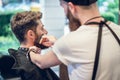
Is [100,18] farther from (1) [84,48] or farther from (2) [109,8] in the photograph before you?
(2) [109,8]

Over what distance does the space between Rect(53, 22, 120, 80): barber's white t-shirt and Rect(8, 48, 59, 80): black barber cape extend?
51 centimetres

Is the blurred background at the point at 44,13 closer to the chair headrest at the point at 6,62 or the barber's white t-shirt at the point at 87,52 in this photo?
the chair headrest at the point at 6,62

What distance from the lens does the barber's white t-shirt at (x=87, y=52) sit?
4.71 feet

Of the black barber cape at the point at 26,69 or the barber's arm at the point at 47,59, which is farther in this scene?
the black barber cape at the point at 26,69

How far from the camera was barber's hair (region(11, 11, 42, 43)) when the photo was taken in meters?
2.04

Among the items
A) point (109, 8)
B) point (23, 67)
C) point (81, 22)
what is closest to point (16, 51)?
point (23, 67)

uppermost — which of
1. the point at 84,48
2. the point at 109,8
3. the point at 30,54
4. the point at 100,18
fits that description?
the point at 100,18

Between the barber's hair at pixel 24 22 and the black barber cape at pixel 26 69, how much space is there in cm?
13

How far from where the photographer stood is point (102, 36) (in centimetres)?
146

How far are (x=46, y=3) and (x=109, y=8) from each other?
0.98 m

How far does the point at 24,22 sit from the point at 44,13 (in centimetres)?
220

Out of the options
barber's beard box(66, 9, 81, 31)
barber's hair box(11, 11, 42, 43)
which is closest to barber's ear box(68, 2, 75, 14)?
barber's beard box(66, 9, 81, 31)

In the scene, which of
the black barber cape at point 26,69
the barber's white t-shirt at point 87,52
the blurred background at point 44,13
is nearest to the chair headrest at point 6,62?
the black barber cape at point 26,69

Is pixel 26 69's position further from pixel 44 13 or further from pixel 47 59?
pixel 44 13
